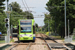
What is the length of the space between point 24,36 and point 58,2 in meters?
15.3

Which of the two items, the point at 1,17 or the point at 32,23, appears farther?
the point at 1,17

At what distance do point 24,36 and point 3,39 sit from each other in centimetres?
354

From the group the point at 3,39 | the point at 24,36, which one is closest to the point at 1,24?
the point at 3,39

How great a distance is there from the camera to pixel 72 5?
34906 millimetres

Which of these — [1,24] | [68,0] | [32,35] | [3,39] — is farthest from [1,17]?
[68,0]

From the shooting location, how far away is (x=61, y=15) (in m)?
38.1

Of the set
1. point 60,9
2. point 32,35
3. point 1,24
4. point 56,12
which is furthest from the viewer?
point 56,12

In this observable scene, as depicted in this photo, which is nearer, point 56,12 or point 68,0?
point 68,0

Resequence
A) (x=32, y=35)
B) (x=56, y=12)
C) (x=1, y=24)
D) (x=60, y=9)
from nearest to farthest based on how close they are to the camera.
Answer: (x=32, y=35), (x=1, y=24), (x=60, y=9), (x=56, y=12)

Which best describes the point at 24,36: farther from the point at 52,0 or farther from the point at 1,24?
the point at 52,0

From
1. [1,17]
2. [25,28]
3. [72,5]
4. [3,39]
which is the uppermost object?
[72,5]

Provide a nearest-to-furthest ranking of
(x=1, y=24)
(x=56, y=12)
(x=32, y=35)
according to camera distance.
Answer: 1. (x=32, y=35)
2. (x=1, y=24)
3. (x=56, y=12)

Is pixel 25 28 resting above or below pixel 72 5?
below

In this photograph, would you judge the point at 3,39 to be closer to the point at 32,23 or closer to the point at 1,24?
the point at 32,23
